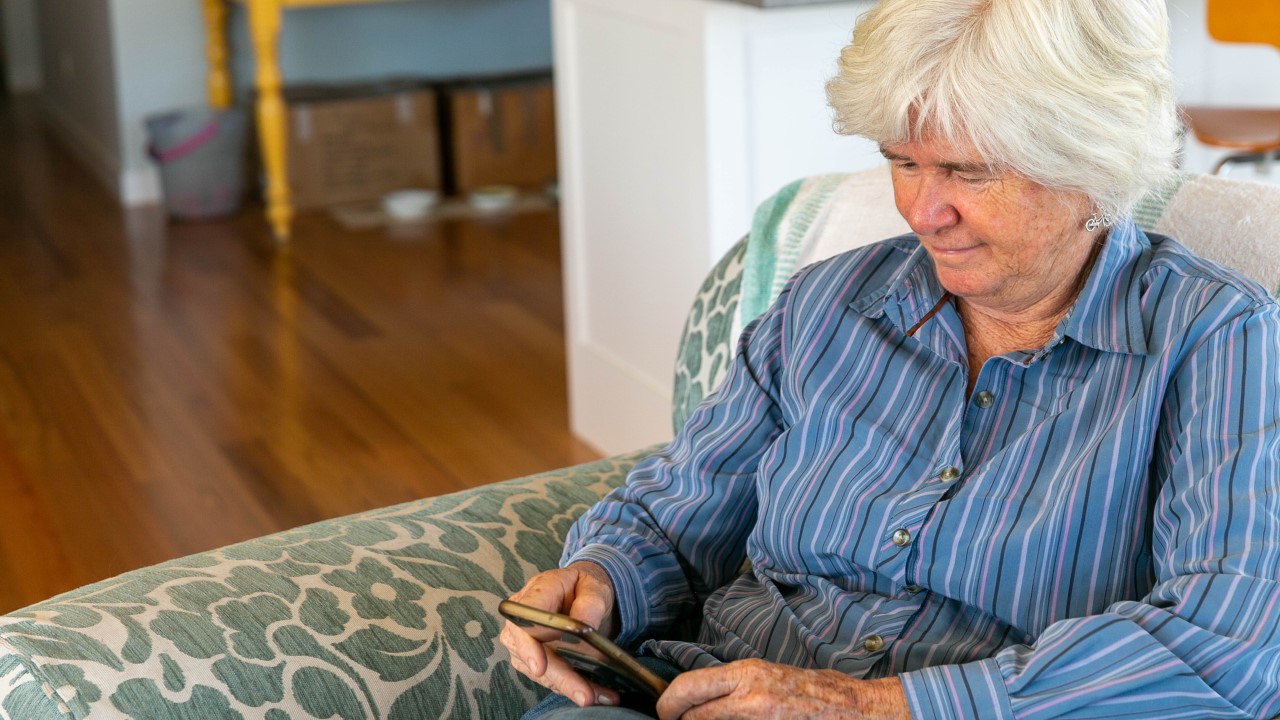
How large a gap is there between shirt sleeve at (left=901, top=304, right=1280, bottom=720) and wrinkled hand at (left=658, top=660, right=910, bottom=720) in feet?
0.08

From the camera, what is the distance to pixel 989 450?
43.8 inches

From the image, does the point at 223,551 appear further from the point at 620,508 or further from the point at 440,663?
the point at 620,508

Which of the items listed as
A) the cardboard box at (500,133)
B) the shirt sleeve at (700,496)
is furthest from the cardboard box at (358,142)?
the shirt sleeve at (700,496)

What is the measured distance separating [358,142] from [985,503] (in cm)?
388

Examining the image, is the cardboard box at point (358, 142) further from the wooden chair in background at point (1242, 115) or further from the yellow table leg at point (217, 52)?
the wooden chair in background at point (1242, 115)

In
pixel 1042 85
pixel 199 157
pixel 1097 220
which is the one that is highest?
pixel 1042 85

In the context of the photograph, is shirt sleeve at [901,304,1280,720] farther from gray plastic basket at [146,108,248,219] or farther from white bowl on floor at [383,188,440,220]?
gray plastic basket at [146,108,248,219]

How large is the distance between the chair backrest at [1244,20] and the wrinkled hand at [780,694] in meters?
2.24

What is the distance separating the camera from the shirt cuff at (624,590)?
3.91 feet

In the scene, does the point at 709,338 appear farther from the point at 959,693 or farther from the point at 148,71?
the point at 148,71

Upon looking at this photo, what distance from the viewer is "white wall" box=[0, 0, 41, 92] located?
6.24 meters

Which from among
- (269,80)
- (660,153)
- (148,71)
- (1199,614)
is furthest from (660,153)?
(148,71)

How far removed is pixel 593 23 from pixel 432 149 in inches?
91.4

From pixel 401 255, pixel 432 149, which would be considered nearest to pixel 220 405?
pixel 401 255
